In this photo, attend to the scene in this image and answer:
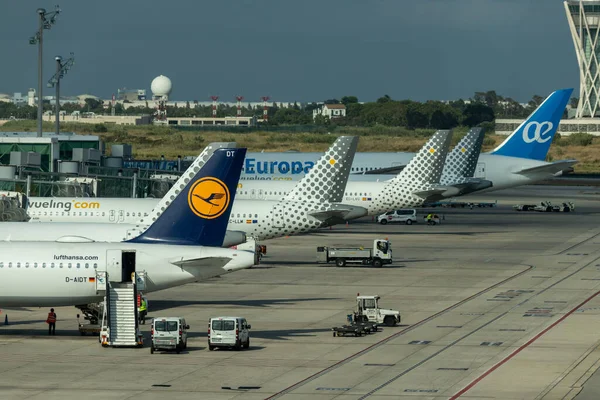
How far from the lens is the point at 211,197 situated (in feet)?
179

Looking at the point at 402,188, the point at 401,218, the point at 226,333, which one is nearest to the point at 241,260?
the point at 226,333

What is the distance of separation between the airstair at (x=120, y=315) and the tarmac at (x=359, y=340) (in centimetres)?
83

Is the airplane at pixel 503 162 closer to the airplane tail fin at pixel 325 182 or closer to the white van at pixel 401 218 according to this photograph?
the white van at pixel 401 218

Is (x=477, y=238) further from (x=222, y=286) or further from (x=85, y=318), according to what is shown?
(x=85, y=318)

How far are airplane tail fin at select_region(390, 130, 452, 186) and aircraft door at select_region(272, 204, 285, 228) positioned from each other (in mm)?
25226

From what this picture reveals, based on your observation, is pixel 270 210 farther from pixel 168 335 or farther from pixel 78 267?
pixel 168 335

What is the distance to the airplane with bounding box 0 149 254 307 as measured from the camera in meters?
51.1

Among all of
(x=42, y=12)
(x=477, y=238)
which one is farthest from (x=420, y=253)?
(x=42, y=12)

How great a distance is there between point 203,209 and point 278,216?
23729mm

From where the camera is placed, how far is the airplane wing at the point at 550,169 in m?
130

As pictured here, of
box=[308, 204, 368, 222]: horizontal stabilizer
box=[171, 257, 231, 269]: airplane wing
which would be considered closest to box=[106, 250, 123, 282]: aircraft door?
box=[171, 257, 231, 269]: airplane wing

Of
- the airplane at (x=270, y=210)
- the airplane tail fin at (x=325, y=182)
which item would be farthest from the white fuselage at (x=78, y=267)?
the airplane tail fin at (x=325, y=182)

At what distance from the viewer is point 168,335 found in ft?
160

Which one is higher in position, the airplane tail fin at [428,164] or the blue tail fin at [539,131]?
the blue tail fin at [539,131]
